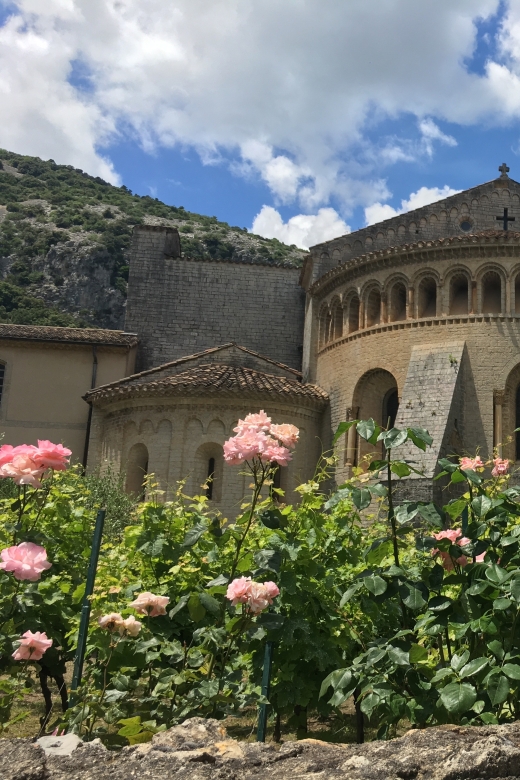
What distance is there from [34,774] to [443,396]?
14343mm

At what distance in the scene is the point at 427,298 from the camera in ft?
59.6

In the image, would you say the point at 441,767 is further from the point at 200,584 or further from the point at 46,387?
the point at 46,387

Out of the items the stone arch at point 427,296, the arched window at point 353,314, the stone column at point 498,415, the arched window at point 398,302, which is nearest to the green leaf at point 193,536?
the stone column at point 498,415

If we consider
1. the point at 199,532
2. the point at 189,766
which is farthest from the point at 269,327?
the point at 189,766

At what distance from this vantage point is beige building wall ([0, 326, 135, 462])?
21.8 m

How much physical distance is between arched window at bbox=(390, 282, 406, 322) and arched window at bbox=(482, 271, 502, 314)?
1974 mm

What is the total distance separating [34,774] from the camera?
2.82m

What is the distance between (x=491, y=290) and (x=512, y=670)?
15.0 m

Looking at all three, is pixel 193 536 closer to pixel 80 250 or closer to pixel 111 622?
pixel 111 622

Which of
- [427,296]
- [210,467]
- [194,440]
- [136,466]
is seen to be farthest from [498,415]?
[136,466]

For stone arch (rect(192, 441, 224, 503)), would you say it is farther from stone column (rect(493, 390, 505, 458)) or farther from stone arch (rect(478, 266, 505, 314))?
stone arch (rect(478, 266, 505, 314))

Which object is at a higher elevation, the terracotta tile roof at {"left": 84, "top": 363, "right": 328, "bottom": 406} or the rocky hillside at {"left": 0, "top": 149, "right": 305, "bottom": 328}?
the rocky hillside at {"left": 0, "top": 149, "right": 305, "bottom": 328}

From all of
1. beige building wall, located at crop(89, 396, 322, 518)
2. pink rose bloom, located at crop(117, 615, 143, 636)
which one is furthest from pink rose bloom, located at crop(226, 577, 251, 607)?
beige building wall, located at crop(89, 396, 322, 518)

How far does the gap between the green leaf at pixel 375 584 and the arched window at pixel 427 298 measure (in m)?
14.1
